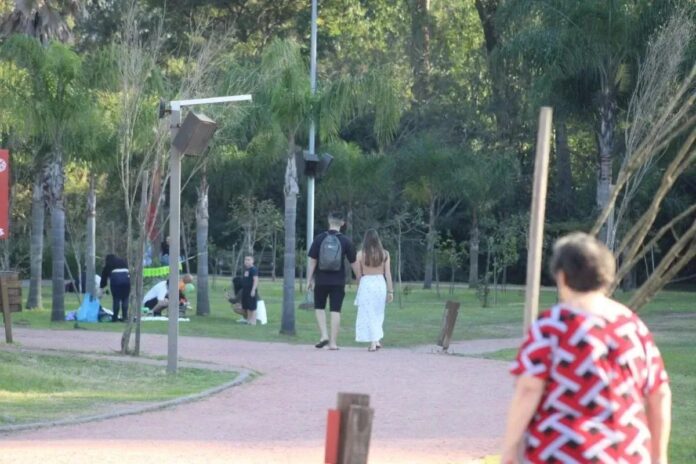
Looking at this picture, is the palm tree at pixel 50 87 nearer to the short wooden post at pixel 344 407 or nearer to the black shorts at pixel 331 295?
the black shorts at pixel 331 295

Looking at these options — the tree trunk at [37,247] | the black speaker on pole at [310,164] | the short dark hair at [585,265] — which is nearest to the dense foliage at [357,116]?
the black speaker on pole at [310,164]

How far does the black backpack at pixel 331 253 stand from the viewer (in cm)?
1780

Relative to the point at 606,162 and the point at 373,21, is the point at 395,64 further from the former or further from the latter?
the point at 606,162

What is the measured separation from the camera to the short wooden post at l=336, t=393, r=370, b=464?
591 centimetres

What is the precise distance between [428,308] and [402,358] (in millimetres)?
14535

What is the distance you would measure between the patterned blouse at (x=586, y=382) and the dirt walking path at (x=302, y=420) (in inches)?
171

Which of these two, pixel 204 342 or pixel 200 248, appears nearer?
pixel 204 342

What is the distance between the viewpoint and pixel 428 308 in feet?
103


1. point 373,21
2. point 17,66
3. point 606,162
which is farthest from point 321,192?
point 17,66

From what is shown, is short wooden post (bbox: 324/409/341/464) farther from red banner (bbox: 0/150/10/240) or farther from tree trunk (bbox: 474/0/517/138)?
tree trunk (bbox: 474/0/517/138)

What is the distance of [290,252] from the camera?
22.3 metres

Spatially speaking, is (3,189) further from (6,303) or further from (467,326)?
(467,326)

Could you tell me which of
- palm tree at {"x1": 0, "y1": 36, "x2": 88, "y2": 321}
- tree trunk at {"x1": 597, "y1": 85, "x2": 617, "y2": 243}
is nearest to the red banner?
palm tree at {"x1": 0, "y1": 36, "x2": 88, "y2": 321}

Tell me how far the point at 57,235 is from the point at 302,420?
15419 mm
